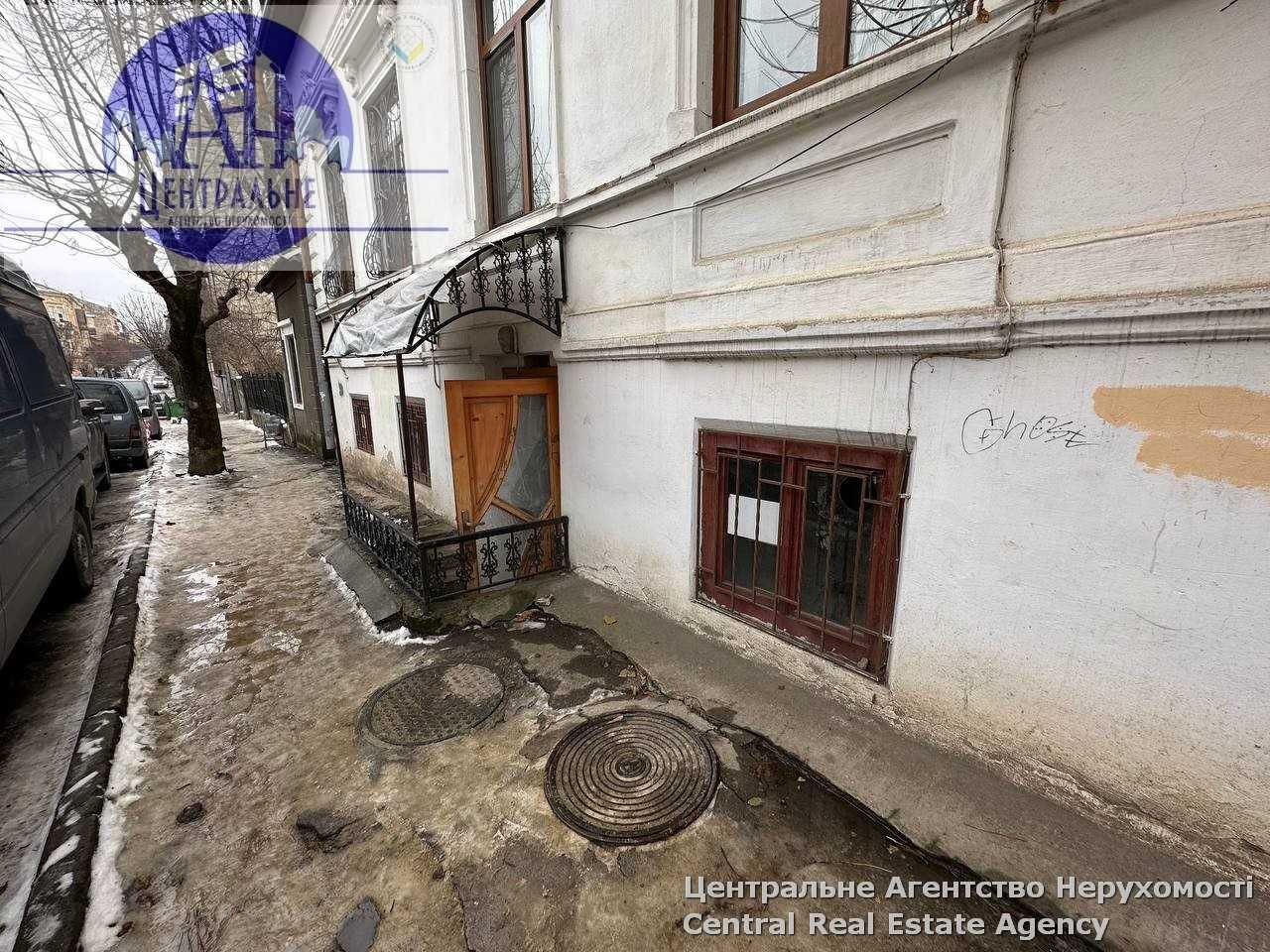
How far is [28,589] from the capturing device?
3609 millimetres

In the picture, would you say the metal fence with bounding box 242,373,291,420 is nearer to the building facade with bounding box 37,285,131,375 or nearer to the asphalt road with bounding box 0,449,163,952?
the asphalt road with bounding box 0,449,163,952

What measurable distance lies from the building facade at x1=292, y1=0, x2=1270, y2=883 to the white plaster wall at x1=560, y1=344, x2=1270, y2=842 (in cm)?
1

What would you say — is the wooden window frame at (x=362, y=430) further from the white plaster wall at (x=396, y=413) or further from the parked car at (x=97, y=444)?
the parked car at (x=97, y=444)

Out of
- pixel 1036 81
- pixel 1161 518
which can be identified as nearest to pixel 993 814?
pixel 1161 518

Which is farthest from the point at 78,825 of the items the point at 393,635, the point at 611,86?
the point at 611,86

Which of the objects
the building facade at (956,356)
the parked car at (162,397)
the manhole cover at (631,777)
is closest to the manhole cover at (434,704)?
the manhole cover at (631,777)

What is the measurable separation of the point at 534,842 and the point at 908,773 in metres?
2.01

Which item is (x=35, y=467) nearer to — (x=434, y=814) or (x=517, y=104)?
(x=434, y=814)

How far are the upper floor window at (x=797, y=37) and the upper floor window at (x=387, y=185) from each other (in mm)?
5860

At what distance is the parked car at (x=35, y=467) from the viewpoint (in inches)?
134

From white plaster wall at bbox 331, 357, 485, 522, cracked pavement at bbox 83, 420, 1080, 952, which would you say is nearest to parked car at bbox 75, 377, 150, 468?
white plaster wall at bbox 331, 357, 485, 522

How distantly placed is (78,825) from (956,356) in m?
5.06

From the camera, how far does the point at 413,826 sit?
2.59 meters

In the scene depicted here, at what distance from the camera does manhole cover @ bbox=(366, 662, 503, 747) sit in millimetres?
3273
